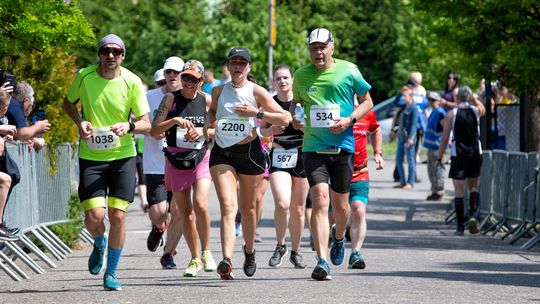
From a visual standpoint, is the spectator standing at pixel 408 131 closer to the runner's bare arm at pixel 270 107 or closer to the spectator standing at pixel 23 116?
the spectator standing at pixel 23 116

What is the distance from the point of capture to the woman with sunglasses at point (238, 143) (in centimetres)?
1273

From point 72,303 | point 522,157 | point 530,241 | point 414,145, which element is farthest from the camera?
point 414,145

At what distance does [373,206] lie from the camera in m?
24.9

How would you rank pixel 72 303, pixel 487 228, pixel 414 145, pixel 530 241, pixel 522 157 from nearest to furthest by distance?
pixel 72 303, pixel 530 241, pixel 522 157, pixel 487 228, pixel 414 145

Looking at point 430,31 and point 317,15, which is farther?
point 317,15

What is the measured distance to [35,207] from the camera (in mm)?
15398

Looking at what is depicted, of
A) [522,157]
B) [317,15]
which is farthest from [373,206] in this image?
[317,15]

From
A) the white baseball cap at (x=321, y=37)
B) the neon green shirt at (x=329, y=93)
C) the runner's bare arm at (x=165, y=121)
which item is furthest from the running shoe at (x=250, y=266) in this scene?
the white baseball cap at (x=321, y=37)

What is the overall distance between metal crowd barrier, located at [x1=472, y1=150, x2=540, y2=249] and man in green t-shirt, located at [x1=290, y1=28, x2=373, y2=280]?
476 cm

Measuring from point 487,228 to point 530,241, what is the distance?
3.08 m

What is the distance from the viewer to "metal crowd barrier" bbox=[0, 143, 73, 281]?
14086 mm

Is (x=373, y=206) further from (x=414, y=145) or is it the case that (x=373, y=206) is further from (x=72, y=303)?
(x=72, y=303)

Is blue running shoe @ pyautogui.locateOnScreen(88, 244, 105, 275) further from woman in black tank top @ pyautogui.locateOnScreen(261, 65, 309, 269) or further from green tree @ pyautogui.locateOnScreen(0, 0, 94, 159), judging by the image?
woman in black tank top @ pyautogui.locateOnScreen(261, 65, 309, 269)

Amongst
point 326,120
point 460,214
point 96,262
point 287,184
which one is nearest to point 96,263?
point 96,262
